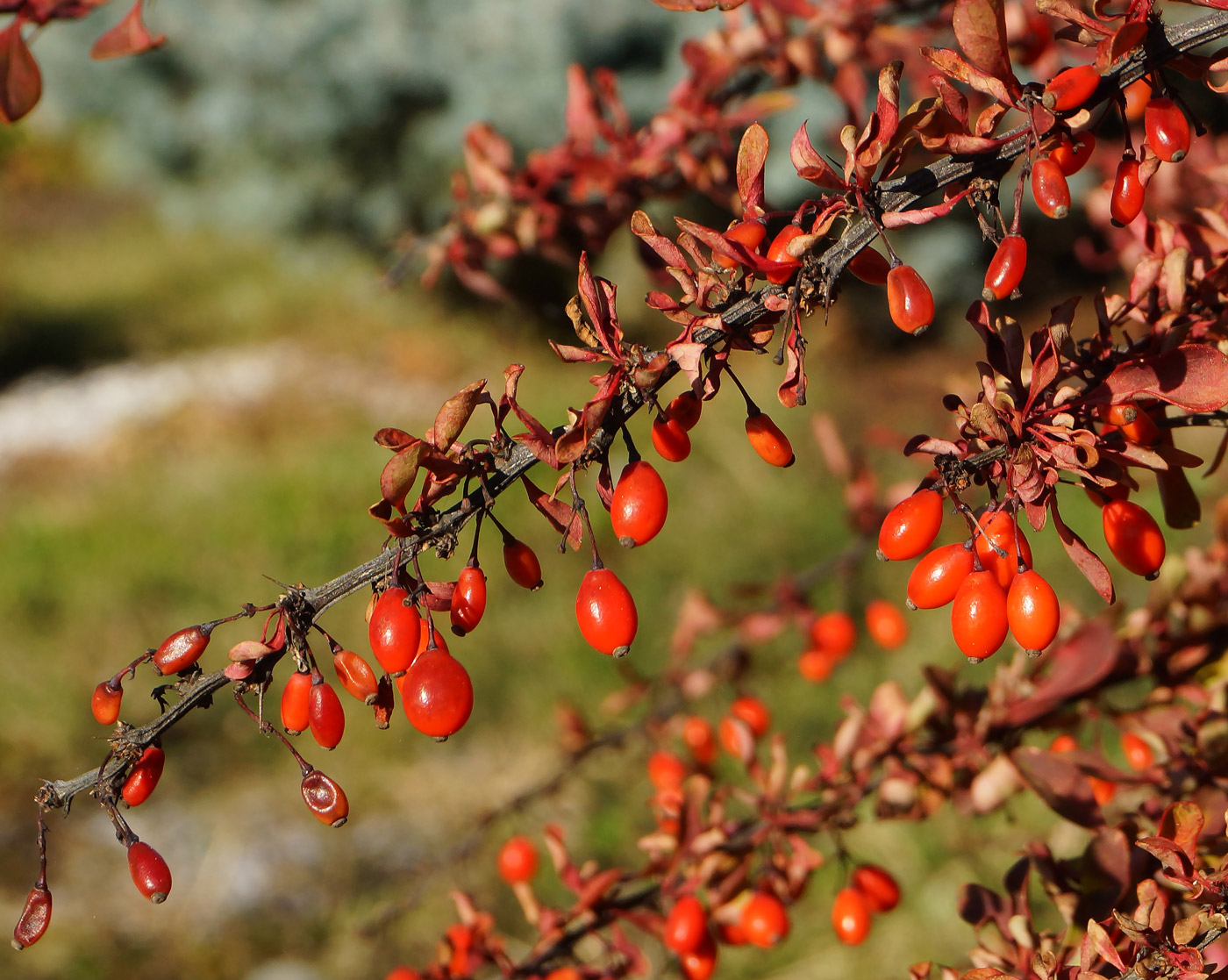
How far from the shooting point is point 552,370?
19.5 feet

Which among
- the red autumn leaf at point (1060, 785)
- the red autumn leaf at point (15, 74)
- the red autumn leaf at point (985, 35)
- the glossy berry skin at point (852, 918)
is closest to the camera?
the red autumn leaf at point (985, 35)

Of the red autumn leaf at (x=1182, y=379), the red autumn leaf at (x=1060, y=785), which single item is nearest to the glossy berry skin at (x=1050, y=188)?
the red autumn leaf at (x=1182, y=379)

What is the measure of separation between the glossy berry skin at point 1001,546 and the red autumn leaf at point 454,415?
1.31ft

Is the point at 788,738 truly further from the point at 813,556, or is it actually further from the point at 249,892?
the point at 249,892

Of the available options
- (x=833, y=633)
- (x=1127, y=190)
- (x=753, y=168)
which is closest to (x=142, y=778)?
(x=753, y=168)

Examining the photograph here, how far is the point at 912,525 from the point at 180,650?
1.81 feet

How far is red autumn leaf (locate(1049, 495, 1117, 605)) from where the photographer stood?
29.7 inches

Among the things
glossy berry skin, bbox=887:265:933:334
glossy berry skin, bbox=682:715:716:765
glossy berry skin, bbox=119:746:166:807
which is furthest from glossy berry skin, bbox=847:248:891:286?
glossy berry skin, bbox=682:715:716:765

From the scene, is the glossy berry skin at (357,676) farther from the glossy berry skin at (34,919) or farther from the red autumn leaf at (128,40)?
the red autumn leaf at (128,40)

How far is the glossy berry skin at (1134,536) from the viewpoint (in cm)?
77

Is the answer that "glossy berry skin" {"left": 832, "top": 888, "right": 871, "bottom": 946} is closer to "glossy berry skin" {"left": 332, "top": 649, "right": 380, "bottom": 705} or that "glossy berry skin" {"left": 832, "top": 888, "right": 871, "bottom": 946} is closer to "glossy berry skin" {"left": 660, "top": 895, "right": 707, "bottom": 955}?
"glossy berry skin" {"left": 660, "top": 895, "right": 707, "bottom": 955}

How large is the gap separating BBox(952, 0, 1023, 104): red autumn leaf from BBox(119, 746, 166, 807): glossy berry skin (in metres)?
0.78

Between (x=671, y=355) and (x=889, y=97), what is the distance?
24 cm

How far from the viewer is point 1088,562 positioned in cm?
79
